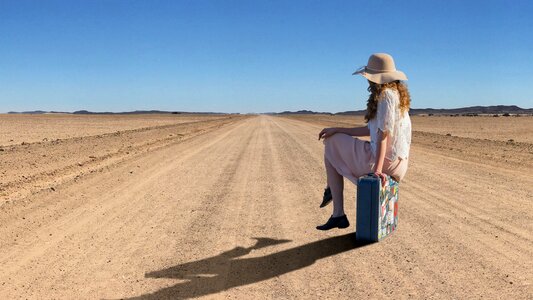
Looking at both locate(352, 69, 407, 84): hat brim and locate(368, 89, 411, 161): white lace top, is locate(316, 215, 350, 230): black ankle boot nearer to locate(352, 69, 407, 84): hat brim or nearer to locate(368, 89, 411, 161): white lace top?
locate(368, 89, 411, 161): white lace top

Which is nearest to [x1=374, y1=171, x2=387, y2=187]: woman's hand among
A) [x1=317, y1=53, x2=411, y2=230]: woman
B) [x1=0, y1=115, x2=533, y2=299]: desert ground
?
[x1=317, y1=53, x2=411, y2=230]: woman

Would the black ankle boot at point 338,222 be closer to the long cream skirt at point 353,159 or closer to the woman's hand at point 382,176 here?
the long cream skirt at point 353,159

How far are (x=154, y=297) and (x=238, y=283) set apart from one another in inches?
26.3

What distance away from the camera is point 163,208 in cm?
632

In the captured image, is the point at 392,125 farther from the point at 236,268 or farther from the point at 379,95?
the point at 236,268

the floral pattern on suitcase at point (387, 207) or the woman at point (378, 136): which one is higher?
the woman at point (378, 136)

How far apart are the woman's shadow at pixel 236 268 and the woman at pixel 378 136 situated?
0.61m

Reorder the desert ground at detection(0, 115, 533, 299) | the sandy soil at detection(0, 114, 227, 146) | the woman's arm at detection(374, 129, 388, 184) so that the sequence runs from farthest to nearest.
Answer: the sandy soil at detection(0, 114, 227, 146)
the woman's arm at detection(374, 129, 388, 184)
the desert ground at detection(0, 115, 533, 299)

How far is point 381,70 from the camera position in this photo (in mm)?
4445

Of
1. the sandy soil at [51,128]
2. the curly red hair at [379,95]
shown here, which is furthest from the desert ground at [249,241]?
the sandy soil at [51,128]

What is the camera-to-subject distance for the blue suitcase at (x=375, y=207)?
4160mm

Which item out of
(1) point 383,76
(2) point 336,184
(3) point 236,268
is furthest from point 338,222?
(1) point 383,76

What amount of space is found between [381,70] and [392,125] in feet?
2.00

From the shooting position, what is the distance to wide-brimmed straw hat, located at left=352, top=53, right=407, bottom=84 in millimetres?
4297
